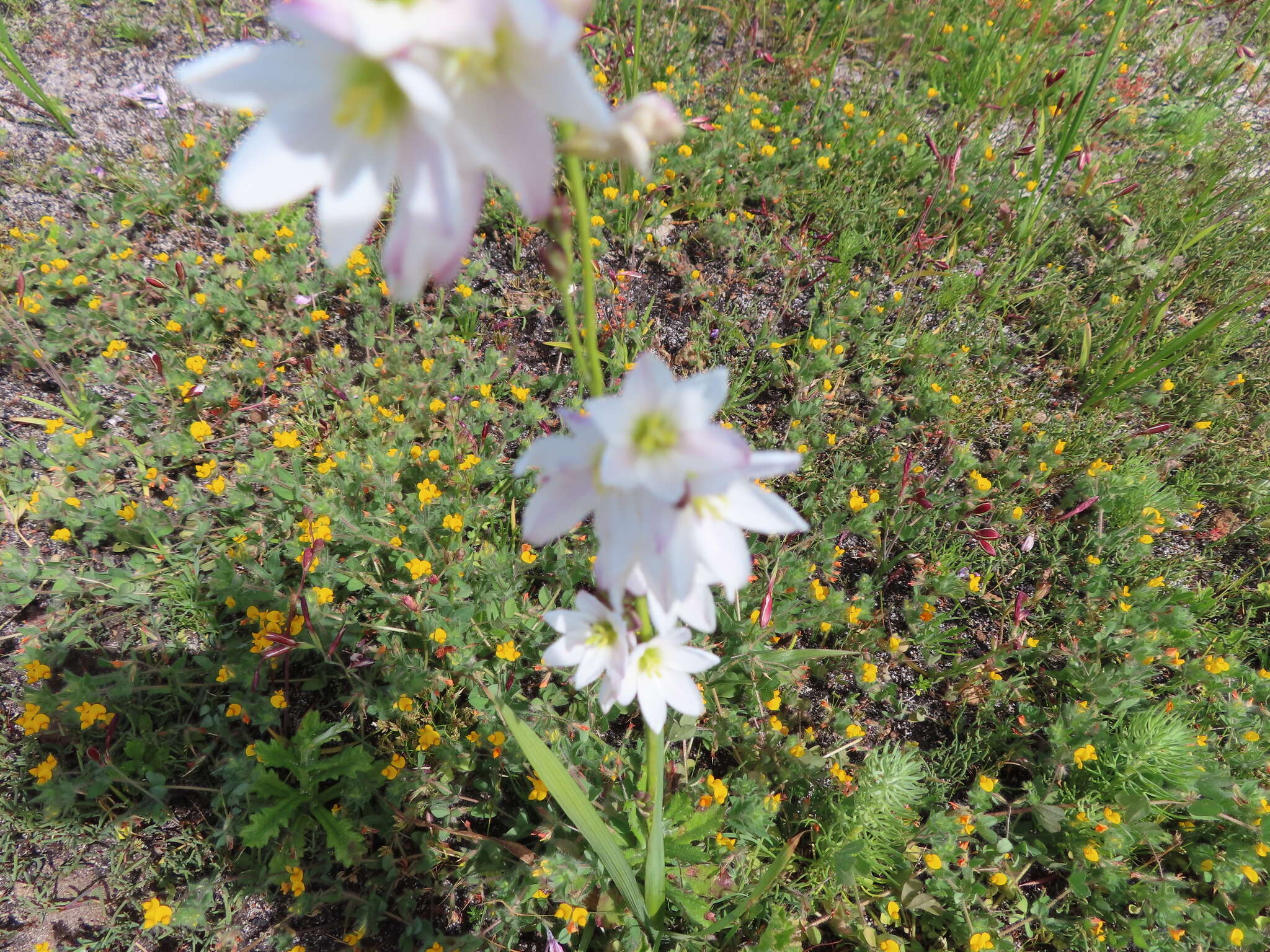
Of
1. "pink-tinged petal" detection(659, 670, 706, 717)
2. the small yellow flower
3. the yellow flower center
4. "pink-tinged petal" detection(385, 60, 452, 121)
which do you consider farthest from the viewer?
the small yellow flower

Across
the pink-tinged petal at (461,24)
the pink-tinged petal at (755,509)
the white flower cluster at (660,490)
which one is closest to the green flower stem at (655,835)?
the white flower cluster at (660,490)

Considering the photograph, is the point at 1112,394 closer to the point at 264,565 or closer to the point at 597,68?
the point at 597,68

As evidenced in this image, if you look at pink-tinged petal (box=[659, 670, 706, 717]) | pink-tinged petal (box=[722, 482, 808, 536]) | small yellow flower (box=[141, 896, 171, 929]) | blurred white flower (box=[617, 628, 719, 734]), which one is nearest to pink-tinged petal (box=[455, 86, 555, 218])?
pink-tinged petal (box=[722, 482, 808, 536])

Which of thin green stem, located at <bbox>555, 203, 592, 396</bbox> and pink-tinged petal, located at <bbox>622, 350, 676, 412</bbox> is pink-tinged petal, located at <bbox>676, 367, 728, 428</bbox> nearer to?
pink-tinged petal, located at <bbox>622, 350, 676, 412</bbox>

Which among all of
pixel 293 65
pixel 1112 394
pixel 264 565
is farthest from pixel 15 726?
pixel 1112 394

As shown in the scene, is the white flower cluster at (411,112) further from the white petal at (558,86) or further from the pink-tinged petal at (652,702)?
the pink-tinged petal at (652,702)

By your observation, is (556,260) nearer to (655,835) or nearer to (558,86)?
(558,86)
